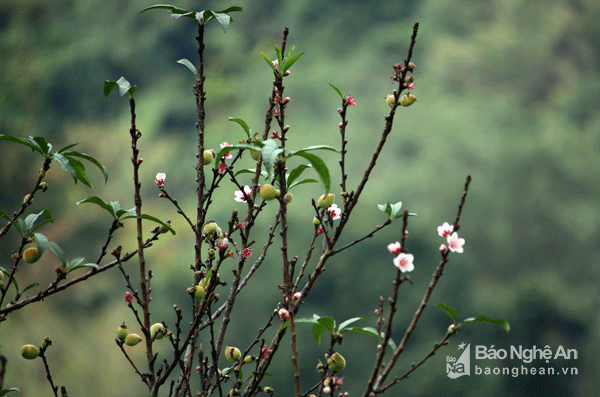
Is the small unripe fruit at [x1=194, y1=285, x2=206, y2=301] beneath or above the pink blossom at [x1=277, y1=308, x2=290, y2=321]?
above

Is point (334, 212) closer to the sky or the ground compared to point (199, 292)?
closer to the sky

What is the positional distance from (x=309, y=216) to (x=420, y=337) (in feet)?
2.83

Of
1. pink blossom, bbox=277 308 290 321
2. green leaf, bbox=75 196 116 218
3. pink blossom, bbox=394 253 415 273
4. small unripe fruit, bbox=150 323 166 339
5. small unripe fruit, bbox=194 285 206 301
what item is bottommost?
small unripe fruit, bbox=150 323 166 339

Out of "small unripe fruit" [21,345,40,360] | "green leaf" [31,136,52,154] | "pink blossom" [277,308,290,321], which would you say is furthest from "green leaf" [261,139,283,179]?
"small unripe fruit" [21,345,40,360]

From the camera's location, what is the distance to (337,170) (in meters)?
2.73

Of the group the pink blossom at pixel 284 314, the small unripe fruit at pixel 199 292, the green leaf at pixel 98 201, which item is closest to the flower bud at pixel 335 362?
the pink blossom at pixel 284 314

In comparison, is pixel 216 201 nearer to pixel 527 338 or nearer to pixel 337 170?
pixel 337 170

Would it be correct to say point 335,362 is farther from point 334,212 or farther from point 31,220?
point 31,220

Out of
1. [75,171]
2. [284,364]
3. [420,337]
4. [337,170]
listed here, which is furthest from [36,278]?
[75,171]

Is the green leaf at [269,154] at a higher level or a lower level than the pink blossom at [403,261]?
higher

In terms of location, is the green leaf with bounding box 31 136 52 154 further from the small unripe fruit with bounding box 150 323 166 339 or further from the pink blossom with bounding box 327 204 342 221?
the pink blossom with bounding box 327 204 342 221

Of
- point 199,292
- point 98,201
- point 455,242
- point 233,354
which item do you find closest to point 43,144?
point 98,201

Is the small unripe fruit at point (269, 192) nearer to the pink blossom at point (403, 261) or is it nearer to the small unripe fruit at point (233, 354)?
the pink blossom at point (403, 261)

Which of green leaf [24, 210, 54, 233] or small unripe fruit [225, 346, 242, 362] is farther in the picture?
small unripe fruit [225, 346, 242, 362]
